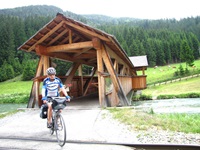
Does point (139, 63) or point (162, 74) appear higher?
point (139, 63)

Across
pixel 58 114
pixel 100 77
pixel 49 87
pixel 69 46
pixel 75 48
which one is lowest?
pixel 58 114

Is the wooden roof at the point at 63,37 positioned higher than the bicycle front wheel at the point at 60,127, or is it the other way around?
the wooden roof at the point at 63,37

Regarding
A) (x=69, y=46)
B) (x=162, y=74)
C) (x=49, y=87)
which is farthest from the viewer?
(x=162, y=74)

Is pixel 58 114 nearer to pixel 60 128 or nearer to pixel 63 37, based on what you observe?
pixel 60 128

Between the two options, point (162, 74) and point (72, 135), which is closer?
point (72, 135)

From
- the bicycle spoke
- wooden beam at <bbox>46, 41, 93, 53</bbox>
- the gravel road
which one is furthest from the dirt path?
wooden beam at <bbox>46, 41, 93, 53</bbox>

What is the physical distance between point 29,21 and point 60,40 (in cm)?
8918

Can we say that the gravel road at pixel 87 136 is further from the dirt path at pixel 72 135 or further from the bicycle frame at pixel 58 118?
the bicycle frame at pixel 58 118

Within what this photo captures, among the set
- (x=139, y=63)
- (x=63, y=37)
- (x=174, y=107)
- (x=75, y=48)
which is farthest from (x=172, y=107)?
(x=139, y=63)

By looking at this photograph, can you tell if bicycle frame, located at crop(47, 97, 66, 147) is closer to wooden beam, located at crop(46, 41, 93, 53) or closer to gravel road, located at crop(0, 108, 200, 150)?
gravel road, located at crop(0, 108, 200, 150)

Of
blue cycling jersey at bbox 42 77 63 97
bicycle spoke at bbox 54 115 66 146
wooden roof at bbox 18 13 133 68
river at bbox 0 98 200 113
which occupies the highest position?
wooden roof at bbox 18 13 133 68

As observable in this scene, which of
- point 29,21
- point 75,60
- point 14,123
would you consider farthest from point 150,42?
point 14,123

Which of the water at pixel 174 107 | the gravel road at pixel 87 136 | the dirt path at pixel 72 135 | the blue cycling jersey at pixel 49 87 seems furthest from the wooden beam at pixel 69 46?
the blue cycling jersey at pixel 49 87

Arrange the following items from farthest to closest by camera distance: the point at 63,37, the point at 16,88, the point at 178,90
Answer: the point at 16,88
the point at 178,90
the point at 63,37
